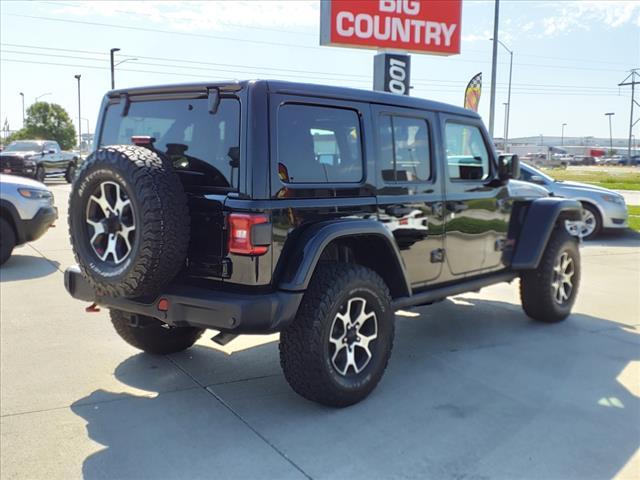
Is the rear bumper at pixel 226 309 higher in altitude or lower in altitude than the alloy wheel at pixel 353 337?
higher

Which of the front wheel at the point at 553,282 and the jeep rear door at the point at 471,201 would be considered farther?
the front wheel at the point at 553,282

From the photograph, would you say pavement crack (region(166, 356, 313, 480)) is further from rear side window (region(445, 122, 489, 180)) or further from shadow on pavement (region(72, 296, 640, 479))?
rear side window (region(445, 122, 489, 180))

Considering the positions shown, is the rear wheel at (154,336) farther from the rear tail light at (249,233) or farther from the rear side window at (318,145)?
the rear side window at (318,145)

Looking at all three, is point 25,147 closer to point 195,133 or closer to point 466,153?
point 466,153

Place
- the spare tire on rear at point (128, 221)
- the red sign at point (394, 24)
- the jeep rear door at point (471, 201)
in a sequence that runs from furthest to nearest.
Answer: the red sign at point (394, 24)
the jeep rear door at point (471, 201)
the spare tire on rear at point (128, 221)

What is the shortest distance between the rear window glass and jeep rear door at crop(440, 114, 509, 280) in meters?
1.91

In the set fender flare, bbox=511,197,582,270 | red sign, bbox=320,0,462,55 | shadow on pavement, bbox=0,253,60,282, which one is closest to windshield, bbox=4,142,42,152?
red sign, bbox=320,0,462,55

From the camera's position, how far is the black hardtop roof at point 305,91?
11.4ft

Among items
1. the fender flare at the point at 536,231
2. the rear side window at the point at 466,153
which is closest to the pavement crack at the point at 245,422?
the rear side window at the point at 466,153

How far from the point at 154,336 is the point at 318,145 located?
1.91m

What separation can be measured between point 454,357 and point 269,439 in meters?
1.94

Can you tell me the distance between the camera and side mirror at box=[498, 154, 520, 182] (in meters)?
5.23

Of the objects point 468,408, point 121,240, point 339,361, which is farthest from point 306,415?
point 121,240

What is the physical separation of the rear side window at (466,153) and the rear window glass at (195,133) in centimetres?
201
